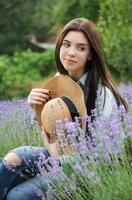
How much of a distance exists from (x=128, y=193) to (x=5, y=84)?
15.2m

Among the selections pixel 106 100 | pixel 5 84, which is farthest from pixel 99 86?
pixel 5 84

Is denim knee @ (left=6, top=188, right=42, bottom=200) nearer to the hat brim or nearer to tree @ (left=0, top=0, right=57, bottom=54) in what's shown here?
the hat brim

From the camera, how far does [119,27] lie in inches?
523

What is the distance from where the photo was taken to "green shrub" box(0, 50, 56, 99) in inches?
736

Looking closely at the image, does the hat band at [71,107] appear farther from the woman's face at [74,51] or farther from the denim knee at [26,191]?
the denim knee at [26,191]

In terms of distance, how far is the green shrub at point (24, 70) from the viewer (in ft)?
61.3

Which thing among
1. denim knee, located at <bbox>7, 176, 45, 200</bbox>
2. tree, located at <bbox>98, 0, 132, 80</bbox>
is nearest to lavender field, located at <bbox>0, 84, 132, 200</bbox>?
denim knee, located at <bbox>7, 176, 45, 200</bbox>

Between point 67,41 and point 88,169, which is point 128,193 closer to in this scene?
point 88,169

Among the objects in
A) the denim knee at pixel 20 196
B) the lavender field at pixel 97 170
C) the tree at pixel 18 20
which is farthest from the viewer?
the tree at pixel 18 20

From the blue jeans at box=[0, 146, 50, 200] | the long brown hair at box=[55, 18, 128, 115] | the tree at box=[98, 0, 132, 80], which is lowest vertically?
the blue jeans at box=[0, 146, 50, 200]

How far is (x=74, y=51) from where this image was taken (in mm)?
3535

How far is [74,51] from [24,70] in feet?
66.3

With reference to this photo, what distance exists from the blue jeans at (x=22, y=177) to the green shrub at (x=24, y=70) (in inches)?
566

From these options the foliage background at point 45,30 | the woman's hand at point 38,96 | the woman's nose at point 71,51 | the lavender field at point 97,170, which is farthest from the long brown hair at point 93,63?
the foliage background at point 45,30
